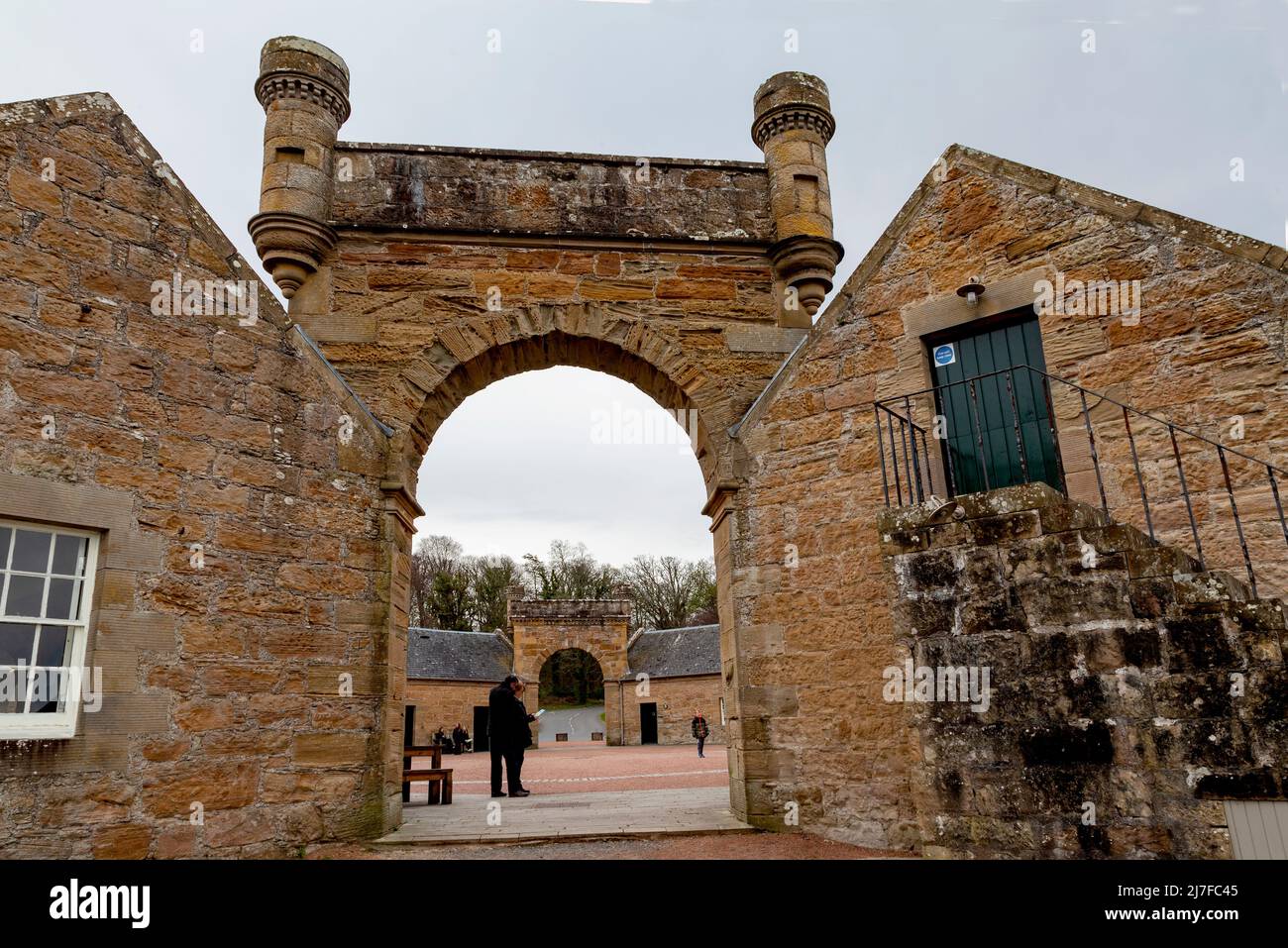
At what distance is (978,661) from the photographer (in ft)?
15.2

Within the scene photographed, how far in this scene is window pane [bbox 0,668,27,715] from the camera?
4965 mm

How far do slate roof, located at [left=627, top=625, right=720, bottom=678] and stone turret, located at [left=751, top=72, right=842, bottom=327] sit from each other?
73.6 ft

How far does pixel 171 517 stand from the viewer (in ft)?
19.0


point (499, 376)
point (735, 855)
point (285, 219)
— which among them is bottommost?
point (735, 855)

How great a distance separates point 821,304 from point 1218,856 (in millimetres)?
6071

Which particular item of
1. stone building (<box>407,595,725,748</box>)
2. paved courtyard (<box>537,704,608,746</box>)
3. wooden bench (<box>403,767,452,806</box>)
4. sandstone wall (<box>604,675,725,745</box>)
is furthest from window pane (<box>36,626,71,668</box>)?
paved courtyard (<box>537,704,608,746</box>)

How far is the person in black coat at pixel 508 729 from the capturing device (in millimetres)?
9867

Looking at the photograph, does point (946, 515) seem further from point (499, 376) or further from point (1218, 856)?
point (499, 376)

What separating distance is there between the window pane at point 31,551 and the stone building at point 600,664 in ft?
80.2

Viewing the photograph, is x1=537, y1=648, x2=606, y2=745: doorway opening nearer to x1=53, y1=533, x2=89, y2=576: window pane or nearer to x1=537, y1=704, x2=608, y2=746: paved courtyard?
x1=537, y1=704, x2=608, y2=746: paved courtyard

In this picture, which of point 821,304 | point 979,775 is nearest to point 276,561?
point 979,775

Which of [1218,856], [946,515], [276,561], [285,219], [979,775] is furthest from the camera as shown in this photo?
[285,219]

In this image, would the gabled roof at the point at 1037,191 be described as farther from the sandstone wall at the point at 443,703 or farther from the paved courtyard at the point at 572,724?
the paved courtyard at the point at 572,724

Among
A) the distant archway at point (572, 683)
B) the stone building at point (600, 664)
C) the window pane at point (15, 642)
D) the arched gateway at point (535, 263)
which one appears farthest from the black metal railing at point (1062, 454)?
the distant archway at point (572, 683)
